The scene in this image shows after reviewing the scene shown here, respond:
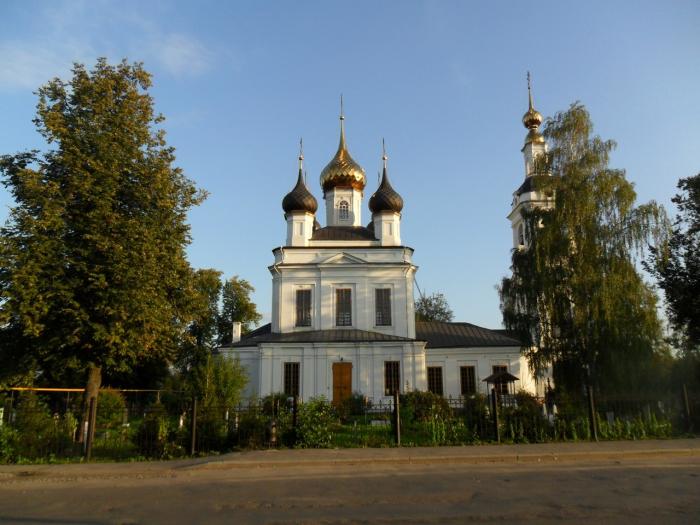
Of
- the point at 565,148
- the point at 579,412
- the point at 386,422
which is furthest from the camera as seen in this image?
the point at 565,148

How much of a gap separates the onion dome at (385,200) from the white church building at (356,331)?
0.20 feet

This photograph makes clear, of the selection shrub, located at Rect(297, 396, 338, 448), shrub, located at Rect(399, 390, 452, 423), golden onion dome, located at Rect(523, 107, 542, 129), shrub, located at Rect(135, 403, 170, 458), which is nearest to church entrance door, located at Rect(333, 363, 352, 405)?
shrub, located at Rect(399, 390, 452, 423)

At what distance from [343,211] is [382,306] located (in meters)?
8.67

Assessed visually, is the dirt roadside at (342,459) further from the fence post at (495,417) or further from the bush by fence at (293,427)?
the fence post at (495,417)

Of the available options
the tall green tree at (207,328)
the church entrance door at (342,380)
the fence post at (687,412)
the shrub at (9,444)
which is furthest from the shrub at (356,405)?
the tall green tree at (207,328)

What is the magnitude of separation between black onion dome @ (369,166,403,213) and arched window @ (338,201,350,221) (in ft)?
9.95

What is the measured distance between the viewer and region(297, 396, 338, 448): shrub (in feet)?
46.1

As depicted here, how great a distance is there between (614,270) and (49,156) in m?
19.9

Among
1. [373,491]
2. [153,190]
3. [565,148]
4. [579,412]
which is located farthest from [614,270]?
[153,190]

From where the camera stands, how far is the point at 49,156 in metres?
17.0

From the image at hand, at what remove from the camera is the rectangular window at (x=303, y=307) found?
101 feet

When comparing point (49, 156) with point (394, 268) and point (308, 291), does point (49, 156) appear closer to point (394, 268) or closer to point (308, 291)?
point (308, 291)

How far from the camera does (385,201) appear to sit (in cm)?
3309

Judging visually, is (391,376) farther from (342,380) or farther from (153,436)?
(153,436)
